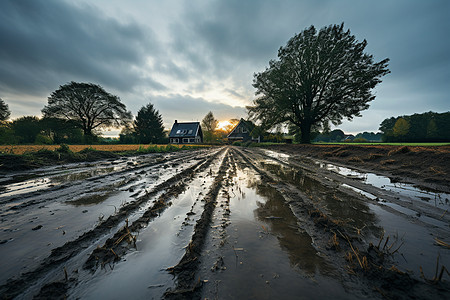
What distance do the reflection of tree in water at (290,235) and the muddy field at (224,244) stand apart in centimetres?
1

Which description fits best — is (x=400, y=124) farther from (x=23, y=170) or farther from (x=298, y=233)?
(x=23, y=170)

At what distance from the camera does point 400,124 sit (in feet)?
131

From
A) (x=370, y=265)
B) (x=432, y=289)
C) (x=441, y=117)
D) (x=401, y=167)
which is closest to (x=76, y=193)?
(x=370, y=265)

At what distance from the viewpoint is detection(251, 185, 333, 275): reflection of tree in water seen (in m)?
1.38

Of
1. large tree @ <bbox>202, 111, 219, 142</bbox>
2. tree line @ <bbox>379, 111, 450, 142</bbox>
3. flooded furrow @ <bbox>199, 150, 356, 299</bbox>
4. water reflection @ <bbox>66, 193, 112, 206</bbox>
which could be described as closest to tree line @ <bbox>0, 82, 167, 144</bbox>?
large tree @ <bbox>202, 111, 219, 142</bbox>

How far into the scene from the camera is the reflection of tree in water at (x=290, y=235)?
4.52 feet

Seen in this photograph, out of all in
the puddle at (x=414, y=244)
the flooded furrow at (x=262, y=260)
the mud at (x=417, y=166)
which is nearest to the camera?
the flooded furrow at (x=262, y=260)

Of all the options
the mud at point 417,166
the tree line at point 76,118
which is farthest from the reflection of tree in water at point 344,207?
the tree line at point 76,118

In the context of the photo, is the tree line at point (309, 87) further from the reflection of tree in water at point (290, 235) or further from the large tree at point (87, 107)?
the reflection of tree in water at point (290, 235)

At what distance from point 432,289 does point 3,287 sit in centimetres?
319

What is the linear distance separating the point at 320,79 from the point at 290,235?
65.1 feet

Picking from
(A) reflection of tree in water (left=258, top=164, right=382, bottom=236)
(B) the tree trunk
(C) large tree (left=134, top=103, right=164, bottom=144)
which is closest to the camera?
(A) reflection of tree in water (left=258, top=164, right=382, bottom=236)

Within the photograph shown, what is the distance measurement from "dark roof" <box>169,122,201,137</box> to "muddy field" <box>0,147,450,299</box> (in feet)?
126

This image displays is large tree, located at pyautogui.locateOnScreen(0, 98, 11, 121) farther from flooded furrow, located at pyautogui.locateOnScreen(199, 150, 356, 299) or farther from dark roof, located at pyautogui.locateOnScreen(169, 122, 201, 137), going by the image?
flooded furrow, located at pyautogui.locateOnScreen(199, 150, 356, 299)
